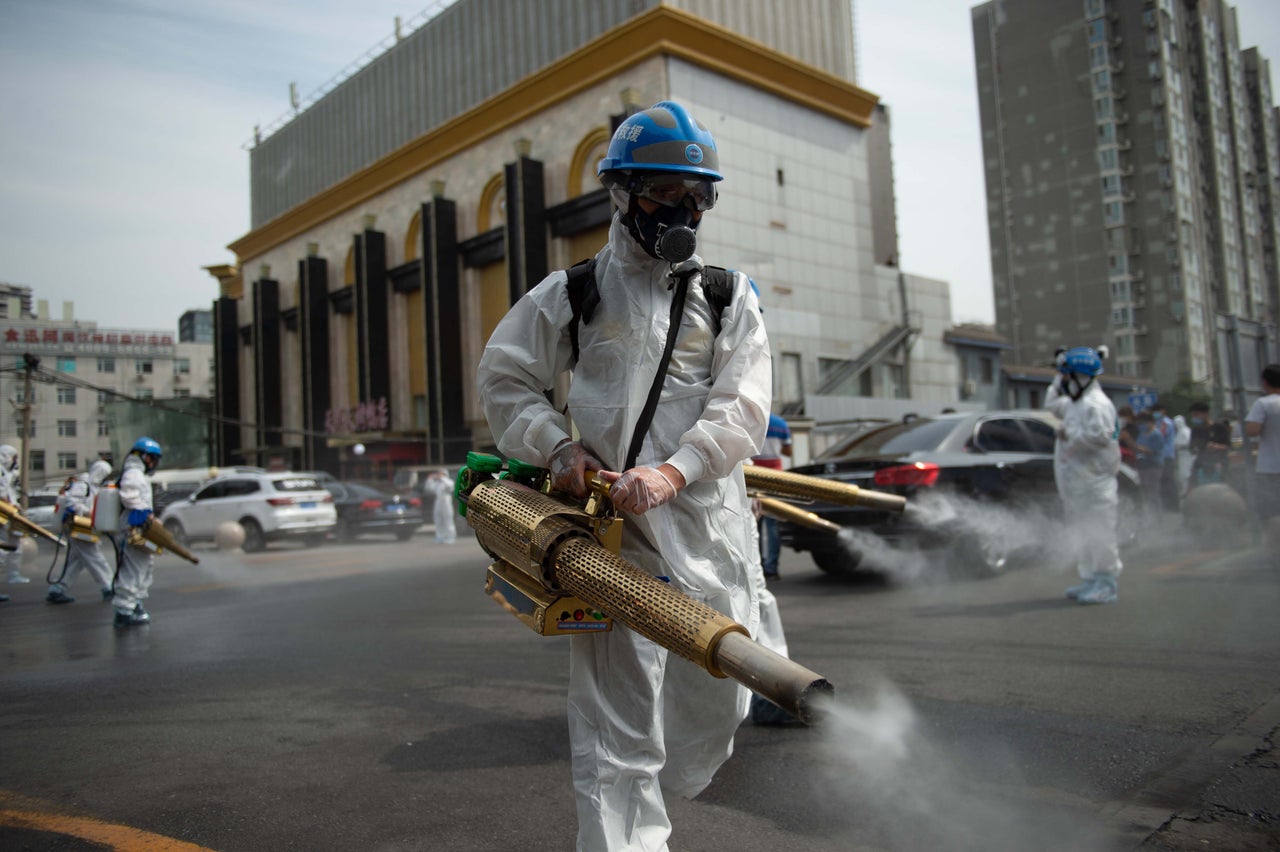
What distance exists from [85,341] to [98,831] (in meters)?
26.8

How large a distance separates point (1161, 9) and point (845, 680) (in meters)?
71.5

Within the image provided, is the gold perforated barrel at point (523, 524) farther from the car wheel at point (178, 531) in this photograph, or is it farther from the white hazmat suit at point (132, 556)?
the car wheel at point (178, 531)

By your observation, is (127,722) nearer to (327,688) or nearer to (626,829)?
(327,688)

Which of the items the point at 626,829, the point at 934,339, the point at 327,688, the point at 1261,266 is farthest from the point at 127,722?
the point at 1261,266

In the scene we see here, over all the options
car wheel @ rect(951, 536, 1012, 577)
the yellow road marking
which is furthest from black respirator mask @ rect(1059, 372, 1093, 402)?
→ the yellow road marking

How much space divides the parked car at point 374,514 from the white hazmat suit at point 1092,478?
1495 centimetres

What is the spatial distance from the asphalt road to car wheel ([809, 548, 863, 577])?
1.49 m

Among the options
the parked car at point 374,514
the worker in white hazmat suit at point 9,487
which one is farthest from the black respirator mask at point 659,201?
the parked car at point 374,514

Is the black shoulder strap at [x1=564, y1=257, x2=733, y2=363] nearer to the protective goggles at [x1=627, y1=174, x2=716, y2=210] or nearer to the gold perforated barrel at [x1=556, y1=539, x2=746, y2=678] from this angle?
the protective goggles at [x1=627, y1=174, x2=716, y2=210]

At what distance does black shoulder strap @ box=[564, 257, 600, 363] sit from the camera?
260cm

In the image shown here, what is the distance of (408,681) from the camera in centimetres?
536

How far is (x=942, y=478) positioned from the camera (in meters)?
8.15

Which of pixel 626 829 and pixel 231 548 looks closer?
pixel 626 829

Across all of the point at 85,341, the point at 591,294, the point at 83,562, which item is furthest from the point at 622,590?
the point at 85,341
